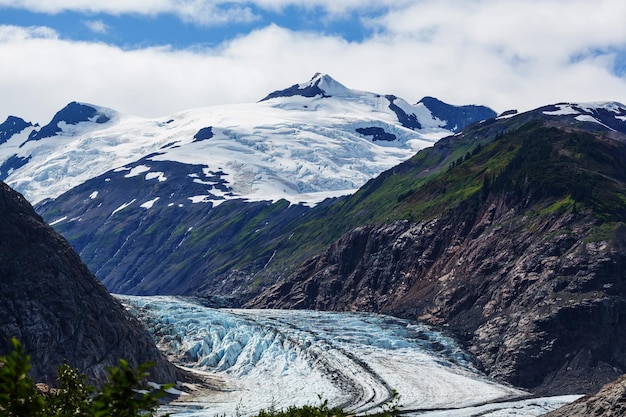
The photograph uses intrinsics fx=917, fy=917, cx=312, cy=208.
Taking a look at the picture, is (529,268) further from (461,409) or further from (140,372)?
(140,372)

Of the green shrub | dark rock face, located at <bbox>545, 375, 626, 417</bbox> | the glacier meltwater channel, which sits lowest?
the glacier meltwater channel

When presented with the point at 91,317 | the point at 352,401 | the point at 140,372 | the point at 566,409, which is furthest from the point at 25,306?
the point at 140,372

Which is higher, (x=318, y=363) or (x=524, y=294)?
(x=524, y=294)

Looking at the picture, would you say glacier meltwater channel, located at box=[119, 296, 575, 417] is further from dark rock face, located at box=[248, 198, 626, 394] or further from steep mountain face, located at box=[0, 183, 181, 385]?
steep mountain face, located at box=[0, 183, 181, 385]

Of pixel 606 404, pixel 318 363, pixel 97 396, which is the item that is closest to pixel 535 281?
pixel 318 363

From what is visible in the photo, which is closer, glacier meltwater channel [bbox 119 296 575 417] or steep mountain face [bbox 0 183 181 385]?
steep mountain face [bbox 0 183 181 385]

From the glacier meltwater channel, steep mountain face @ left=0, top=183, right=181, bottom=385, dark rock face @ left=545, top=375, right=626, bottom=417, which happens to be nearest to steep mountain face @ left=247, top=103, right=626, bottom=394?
the glacier meltwater channel

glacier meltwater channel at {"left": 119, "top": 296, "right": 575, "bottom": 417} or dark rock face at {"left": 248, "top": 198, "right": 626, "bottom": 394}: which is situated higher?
dark rock face at {"left": 248, "top": 198, "right": 626, "bottom": 394}

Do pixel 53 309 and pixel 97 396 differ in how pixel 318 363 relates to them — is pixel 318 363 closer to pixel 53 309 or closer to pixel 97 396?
pixel 53 309
